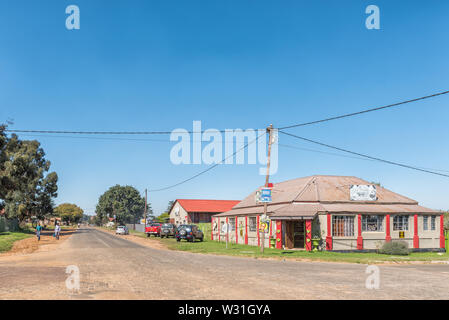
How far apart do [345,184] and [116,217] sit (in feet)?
337

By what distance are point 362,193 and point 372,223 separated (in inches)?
117

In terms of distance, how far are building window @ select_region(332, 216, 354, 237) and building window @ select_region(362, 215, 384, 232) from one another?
1.04 meters

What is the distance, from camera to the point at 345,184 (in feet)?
116

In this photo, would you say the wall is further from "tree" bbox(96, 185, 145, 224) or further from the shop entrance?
"tree" bbox(96, 185, 145, 224)

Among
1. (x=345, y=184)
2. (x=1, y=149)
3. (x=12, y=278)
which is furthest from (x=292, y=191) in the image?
(x=1, y=149)

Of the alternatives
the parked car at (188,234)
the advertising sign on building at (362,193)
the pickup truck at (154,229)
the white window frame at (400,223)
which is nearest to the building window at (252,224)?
the parked car at (188,234)

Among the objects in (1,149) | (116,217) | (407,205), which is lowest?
(116,217)

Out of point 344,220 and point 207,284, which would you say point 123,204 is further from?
point 207,284

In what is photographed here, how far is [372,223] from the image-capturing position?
100ft

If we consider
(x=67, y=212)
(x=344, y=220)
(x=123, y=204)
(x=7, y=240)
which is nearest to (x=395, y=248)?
(x=344, y=220)

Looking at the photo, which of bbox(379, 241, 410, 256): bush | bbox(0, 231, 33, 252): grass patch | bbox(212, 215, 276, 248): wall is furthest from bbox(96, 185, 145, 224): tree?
bbox(379, 241, 410, 256): bush

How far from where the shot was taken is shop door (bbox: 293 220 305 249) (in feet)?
104

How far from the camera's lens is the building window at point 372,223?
3033 centimetres
